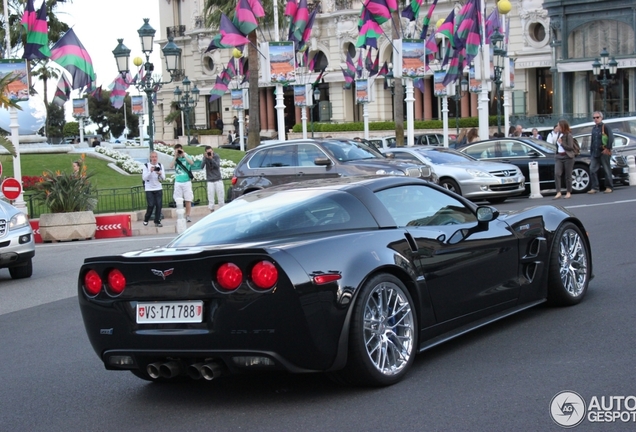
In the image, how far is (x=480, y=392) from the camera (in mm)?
5879

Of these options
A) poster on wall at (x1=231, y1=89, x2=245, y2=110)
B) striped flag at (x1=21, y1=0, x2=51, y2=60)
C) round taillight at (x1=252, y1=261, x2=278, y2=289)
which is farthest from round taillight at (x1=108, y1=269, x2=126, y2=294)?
poster on wall at (x1=231, y1=89, x2=245, y2=110)

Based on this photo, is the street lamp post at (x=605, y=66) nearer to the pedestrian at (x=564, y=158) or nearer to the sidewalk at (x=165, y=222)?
the pedestrian at (x=564, y=158)

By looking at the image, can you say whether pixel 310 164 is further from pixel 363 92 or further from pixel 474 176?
pixel 363 92

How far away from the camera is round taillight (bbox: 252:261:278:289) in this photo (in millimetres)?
5695

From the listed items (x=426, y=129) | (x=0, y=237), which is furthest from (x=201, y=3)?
(x=0, y=237)

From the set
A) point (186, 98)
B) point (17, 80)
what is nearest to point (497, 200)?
point (17, 80)

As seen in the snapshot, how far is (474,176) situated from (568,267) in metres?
14.2

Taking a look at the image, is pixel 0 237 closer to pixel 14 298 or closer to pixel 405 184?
pixel 14 298

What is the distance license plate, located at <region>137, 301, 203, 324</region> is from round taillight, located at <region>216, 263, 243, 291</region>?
21 centimetres

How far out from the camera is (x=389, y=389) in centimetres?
612

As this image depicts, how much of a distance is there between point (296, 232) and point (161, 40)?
262ft

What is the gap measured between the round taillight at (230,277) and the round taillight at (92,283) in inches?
38.2

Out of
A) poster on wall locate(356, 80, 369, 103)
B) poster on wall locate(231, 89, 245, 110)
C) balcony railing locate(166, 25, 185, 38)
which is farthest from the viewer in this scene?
balcony railing locate(166, 25, 185, 38)

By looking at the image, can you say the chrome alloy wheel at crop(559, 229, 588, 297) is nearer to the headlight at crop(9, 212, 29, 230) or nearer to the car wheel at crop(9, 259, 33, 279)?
the headlight at crop(9, 212, 29, 230)
